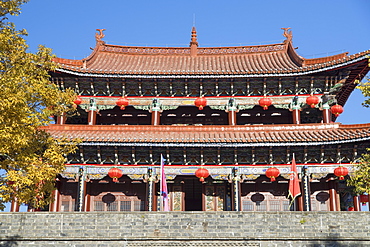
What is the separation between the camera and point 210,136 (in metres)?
19.8

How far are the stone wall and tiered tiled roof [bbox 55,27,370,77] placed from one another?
8.38 meters

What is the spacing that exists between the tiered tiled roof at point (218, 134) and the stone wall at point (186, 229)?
5.02 meters

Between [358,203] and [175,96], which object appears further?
[175,96]

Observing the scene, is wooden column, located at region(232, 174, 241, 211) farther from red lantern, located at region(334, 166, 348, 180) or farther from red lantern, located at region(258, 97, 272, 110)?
red lantern, located at region(334, 166, 348, 180)

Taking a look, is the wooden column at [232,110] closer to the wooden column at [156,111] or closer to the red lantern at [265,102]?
the red lantern at [265,102]

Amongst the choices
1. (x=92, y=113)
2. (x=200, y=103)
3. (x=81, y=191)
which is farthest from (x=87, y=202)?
(x=200, y=103)

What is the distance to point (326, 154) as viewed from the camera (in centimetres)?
1961

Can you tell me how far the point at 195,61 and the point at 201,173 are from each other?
751 centimetres

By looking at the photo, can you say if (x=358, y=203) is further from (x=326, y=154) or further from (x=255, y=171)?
(x=255, y=171)

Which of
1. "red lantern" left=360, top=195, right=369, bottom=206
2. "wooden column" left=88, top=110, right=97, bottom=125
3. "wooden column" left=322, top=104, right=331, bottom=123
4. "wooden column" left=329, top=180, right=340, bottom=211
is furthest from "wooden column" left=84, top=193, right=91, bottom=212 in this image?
"red lantern" left=360, top=195, right=369, bottom=206

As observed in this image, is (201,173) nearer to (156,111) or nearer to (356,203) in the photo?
(156,111)

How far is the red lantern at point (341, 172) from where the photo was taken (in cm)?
1891

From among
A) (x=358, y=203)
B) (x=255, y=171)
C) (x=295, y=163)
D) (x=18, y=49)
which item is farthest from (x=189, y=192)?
(x=18, y=49)

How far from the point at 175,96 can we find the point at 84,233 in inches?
369
